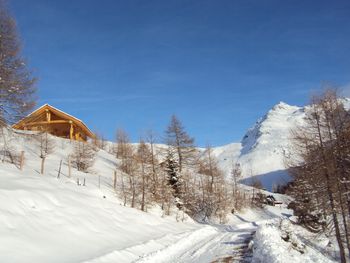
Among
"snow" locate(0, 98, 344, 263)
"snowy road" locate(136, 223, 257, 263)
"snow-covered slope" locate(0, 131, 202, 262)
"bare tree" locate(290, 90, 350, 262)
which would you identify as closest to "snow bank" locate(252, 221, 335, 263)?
"snow" locate(0, 98, 344, 263)

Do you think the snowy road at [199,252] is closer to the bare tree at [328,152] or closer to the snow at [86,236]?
the snow at [86,236]

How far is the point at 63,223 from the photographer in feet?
60.1

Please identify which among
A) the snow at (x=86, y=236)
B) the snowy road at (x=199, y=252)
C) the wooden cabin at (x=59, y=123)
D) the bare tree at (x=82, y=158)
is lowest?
the snowy road at (x=199, y=252)

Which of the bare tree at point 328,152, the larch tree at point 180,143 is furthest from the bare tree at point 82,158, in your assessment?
the bare tree at point 328,152

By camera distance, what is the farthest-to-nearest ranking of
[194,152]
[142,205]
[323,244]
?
[194,152] < [142,205] < [323,244]

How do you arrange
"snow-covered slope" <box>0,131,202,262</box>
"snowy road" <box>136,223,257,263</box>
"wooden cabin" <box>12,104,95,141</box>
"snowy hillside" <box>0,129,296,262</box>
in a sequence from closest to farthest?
"snow-covered slope" <box>0,131,202,262</box>, "snowy hillside" <box>0,129,296,262</box>, "snowy road" <box>136,223,257,263</box>, "wooden cabin" <box>12,104,95,141</box>

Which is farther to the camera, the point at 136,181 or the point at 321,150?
the point at 136,181

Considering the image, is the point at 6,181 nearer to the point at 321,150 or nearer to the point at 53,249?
the point at 53,249

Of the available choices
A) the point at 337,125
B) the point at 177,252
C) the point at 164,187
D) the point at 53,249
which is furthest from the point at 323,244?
the point at 53,249

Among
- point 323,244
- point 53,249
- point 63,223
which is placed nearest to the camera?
point 53,249

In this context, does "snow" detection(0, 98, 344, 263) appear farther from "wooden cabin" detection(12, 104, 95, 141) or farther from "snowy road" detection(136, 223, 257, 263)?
"wooden cabin" detection(12, 104, 95, 141)

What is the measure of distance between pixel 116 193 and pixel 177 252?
1856 centimetres

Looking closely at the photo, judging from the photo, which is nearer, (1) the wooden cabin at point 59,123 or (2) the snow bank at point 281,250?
(2) the snow bank at point 281,250

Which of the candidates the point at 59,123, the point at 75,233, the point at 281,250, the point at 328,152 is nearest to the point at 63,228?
the point at 75,233
